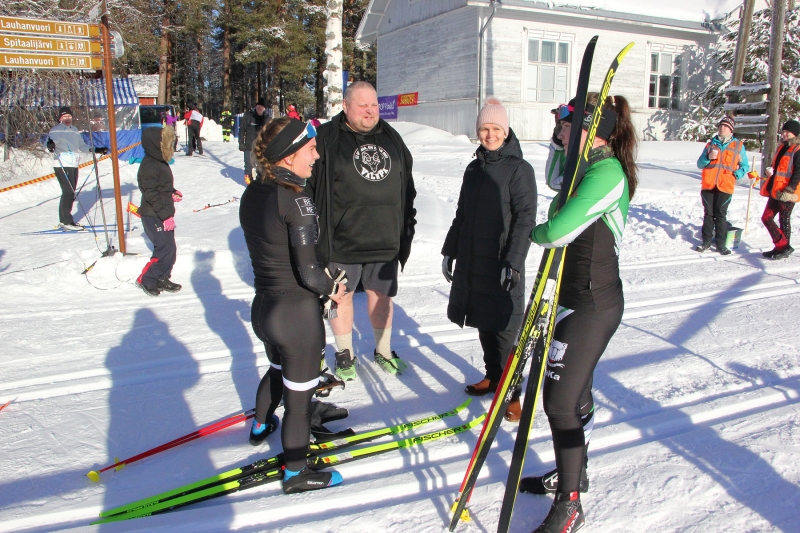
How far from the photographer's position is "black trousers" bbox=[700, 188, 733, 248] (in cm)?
784

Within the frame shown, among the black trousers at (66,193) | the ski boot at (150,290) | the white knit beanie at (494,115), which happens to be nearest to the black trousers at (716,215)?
the white knit beanie at (494,115)

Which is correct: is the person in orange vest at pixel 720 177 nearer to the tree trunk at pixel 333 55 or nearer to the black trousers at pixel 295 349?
the tree trunk at pixel 333 55

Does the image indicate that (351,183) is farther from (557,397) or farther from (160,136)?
(160,136)

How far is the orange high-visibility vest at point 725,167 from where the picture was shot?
777 cm

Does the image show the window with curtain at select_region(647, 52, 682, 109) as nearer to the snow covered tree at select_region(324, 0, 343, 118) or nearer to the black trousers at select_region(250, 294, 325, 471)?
the snow covered tree at select_region(324, 0, 343, 118)

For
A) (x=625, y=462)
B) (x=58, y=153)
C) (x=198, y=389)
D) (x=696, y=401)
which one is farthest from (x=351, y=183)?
(x=58, y=153)

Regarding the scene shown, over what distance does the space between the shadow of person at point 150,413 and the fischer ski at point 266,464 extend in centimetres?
12

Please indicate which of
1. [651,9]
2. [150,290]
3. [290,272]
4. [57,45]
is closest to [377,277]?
[290,272]

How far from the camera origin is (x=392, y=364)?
168 inches

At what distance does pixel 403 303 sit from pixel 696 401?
2907 mm

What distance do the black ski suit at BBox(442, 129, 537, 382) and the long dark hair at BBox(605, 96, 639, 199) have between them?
1064 mm

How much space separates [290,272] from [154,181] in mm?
4102

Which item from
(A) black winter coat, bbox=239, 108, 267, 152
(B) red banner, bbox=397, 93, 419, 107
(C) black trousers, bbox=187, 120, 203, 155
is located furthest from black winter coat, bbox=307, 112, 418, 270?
(B) red banner, bbox=397, 93, 419, 107

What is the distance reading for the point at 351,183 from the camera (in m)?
3.95
